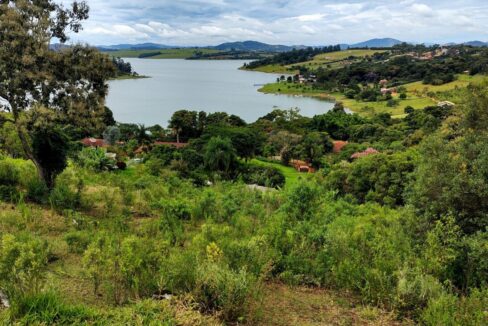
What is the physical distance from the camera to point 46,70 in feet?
32.9

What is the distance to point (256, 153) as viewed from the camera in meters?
43.9

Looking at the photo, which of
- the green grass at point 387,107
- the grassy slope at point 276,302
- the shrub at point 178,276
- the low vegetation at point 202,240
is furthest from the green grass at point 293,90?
the shrub at point 178,276

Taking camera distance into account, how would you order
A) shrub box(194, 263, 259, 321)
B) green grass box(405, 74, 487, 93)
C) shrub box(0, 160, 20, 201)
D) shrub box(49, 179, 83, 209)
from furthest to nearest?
1. green grass box(405, 74, 487, 93)
2. shrub box(0, 160, 20, 201)
3. shrub box(49, 179, 83, 209)
4. shrub box(194, 263, 259, 321)

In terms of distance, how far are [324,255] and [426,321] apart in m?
1.96

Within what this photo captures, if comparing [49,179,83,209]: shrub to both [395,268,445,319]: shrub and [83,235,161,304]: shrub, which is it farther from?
[395,268,445,319]: shrub

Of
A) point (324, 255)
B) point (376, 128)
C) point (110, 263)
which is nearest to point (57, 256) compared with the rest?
point (110, 263)

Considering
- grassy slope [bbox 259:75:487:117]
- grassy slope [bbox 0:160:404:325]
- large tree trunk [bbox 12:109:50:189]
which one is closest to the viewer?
grassy slope [bbox 0:160:404:325]

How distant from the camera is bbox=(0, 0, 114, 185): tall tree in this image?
379 inches

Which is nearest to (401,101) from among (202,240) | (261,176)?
(261,176)

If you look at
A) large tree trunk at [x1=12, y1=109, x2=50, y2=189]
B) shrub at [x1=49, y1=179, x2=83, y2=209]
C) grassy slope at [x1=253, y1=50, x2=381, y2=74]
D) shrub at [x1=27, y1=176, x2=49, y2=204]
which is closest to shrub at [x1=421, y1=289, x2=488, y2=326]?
shrub at [x1=49, y1=179, x2=83, y2=209]

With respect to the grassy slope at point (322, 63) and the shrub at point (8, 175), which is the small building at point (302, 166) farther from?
the grassy slope at point (322, 63)

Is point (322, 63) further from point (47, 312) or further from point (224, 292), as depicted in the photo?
point (47, 312)

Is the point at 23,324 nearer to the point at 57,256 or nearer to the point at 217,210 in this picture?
the point at 57,256

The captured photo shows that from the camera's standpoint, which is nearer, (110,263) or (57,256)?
(110,263)
